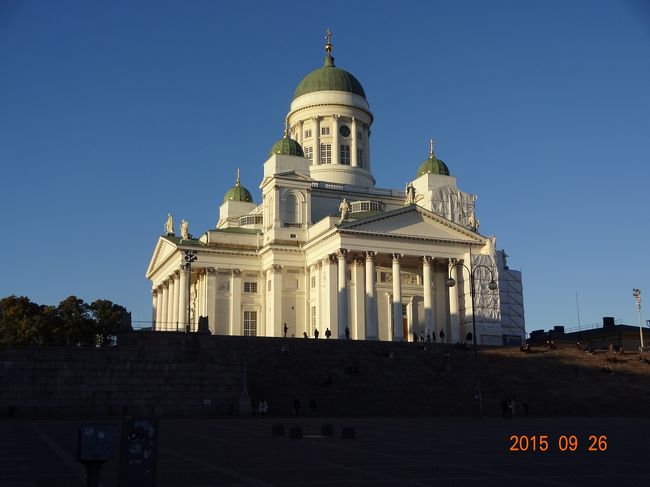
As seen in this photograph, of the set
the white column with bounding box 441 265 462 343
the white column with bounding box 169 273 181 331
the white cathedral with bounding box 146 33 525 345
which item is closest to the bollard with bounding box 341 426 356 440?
the white cathedral with bounding box 146 33 525 345

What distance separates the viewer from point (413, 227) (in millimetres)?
69938

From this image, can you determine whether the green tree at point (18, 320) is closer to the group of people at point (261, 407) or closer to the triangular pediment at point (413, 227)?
the triangular pediment at point (413, 227)

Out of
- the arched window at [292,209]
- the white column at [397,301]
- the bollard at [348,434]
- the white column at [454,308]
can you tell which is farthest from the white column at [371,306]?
the bollard at [348,434]

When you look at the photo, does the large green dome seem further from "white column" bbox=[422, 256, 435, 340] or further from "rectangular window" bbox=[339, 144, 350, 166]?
"white column" bbox=[422, 256, 435, 340]

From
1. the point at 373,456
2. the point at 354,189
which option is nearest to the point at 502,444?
the point at 373,456

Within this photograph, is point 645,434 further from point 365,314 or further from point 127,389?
point 365,314

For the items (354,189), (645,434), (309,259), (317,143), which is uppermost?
(317,143)

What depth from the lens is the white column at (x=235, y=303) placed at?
72.7m

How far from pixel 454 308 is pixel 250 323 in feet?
61.0

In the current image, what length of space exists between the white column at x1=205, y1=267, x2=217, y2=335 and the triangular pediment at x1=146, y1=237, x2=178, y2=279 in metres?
4.33

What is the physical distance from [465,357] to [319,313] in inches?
685

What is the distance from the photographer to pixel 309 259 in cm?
7200

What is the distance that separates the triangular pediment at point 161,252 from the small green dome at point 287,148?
13.6 meters

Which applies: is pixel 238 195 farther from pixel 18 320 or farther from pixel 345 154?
pixel 18 320
